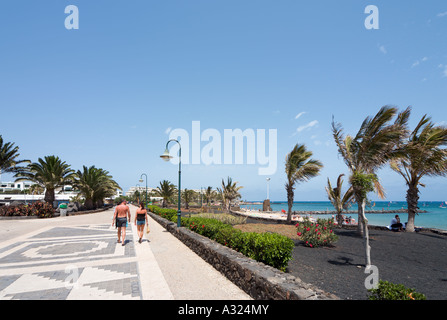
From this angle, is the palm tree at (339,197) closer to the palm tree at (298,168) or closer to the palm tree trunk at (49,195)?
the palm tree at (298,168)

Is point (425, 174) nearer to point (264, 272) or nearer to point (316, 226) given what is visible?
point (316, 226)

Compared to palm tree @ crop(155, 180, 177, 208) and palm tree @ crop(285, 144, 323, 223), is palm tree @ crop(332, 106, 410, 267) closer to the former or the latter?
palm tree @ crop(285, 144, 323, 223)

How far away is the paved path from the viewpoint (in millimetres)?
4883

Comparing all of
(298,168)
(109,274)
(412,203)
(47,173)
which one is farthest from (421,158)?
(47,173)

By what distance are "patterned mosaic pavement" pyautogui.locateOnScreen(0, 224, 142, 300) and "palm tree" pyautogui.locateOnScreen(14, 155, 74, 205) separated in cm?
2232

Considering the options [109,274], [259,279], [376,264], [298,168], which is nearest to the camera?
[259,279]

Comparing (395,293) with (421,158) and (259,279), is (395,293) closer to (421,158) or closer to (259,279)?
(259,279)

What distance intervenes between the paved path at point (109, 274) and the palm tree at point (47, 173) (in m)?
23.0

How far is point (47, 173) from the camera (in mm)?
28766

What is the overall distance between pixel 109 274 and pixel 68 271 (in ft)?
4.27

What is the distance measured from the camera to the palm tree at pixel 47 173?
28.8 meters
